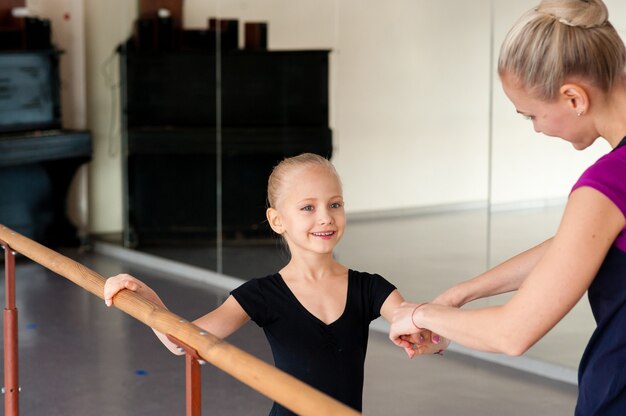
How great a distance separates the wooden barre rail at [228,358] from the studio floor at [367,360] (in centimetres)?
218

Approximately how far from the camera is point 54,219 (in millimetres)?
8008

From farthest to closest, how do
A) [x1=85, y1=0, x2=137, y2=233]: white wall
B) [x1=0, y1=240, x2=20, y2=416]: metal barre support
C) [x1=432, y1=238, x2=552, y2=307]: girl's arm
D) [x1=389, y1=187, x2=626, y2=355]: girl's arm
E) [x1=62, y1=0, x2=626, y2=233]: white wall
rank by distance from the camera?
[x1=85, y1=0, x2=137, y2=233]: white wall, [x1=62, y1=0, x2=626, y2=233]: white wall, [x1=0, y1=240, x2=20, y2=416]: metal barre support, [x1=432, y1=238, x2=552, y2=307]: girl's arm, [x1=389, y1=187, x2=626, y2=355]: girl's arm

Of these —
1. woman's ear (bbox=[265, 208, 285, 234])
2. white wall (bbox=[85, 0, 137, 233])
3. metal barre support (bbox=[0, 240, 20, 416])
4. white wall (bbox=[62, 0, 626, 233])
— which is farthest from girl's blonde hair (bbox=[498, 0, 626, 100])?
white wall (bbox=[85, 0, 137, 233])

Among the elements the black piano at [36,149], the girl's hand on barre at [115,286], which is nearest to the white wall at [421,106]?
the black piano at [36,149]

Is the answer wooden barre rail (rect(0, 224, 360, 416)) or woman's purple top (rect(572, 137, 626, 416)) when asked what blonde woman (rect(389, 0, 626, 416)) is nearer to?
woman's purple top (rect(572, 137, 626, 416))

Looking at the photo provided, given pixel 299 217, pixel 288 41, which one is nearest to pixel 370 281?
pixel 299 217

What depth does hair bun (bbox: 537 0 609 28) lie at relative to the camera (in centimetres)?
154

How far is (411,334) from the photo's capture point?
6.49ft

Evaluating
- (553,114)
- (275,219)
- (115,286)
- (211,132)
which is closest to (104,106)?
(211,132)

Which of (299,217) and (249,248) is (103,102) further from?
(299,217)

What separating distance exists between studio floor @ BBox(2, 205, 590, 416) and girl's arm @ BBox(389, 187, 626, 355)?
2707 millimetres

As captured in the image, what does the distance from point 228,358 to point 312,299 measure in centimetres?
82

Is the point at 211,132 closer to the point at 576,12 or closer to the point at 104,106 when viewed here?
the point at 104,106

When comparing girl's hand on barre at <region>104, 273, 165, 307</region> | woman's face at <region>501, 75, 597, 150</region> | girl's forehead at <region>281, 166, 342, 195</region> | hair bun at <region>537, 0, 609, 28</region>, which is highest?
hair bun at <region>537, 0, 609, 28</region>
